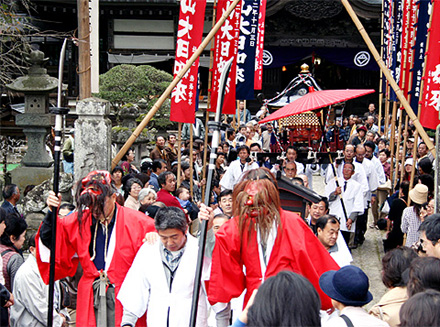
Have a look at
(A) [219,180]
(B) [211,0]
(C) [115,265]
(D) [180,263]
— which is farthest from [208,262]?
(B) [211,0]

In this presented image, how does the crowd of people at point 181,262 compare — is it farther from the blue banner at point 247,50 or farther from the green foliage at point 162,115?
the green foliage at point 162,115

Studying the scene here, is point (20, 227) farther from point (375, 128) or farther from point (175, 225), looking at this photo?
point (375, 128)

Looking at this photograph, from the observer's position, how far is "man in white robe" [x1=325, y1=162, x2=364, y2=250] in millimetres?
8633

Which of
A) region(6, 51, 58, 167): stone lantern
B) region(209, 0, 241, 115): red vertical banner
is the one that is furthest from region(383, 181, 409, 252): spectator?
region(6, 51, 58, 167): stone lantern

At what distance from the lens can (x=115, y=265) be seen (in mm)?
4414

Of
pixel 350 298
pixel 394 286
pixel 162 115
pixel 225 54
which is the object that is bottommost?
pixel 394 286

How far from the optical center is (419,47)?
8.27 m

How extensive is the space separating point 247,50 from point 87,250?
8235 millimetres

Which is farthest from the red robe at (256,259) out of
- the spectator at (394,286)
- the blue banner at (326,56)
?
Result: the blue banner at (326,56)

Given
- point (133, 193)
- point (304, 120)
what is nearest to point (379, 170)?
point (304, 120)

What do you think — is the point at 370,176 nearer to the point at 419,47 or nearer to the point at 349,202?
the point at 349,202

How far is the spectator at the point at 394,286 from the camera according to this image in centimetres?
354

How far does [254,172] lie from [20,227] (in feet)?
7.22

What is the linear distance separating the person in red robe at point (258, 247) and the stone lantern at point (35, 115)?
6.46 m
